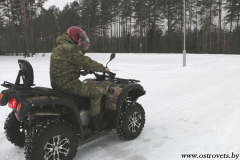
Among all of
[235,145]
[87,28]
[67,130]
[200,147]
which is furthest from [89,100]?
[87,28]

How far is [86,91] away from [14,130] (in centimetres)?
145

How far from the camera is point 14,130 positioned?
11.4ft

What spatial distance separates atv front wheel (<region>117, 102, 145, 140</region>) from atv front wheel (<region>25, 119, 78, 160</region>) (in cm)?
101

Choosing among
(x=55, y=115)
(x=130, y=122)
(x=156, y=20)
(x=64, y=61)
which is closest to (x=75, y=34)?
(x=64, y=61)

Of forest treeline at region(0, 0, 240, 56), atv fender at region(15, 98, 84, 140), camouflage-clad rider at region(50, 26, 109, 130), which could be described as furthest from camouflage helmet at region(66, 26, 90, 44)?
forest treeline at region(0, 0, 240, 56)

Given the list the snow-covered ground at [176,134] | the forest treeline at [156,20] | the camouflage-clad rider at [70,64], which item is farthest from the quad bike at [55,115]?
the forest treeline at [156,20]

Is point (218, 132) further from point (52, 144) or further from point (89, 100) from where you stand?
point (52, 144)

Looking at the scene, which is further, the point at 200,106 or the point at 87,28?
the point at 87,28

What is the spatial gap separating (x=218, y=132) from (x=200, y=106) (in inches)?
74.8

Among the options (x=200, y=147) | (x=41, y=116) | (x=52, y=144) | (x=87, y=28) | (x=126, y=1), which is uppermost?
(x=126, y=1)

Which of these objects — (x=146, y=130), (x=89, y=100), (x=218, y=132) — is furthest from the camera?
(x=146, y=130)

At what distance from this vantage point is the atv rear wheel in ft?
11.2

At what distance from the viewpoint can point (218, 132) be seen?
160 inches

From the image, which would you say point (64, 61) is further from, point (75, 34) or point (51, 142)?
point (51, 142)
